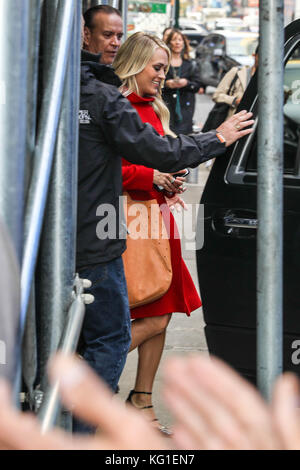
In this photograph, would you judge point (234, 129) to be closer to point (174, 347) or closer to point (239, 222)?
point (239, 222)

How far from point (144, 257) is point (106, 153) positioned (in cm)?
78

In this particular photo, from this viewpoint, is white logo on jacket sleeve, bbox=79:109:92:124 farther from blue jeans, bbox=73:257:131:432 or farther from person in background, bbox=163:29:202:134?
person in background, bbox=163:29:202:134

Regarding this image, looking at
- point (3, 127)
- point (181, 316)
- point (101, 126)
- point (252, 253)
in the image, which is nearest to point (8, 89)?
point (3, 127)

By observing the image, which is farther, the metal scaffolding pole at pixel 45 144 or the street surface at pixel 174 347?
the street surface at pixel 174 347

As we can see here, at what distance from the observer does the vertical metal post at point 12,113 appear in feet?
5.22

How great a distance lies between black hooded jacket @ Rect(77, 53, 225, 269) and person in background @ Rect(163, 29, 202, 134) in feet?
24.4

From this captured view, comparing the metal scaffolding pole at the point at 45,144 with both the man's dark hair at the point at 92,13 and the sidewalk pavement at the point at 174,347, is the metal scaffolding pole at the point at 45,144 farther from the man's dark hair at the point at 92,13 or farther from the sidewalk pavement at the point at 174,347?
the sidewalk pavement at the point at 174,347

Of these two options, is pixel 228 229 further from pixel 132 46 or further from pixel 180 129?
pixel 180 129

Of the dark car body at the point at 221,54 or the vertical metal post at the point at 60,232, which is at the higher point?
the dark car body at the point at 221,54

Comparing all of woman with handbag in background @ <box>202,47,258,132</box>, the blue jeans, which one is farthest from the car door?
woman with handbag in background @ <box>202,47,258,132</box>

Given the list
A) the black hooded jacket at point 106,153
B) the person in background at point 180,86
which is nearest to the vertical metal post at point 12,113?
the black hooded jacket at point 106,153

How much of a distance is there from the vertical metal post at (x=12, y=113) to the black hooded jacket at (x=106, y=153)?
47.9 inches

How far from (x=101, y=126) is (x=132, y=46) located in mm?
899

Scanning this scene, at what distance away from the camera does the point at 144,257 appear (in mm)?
3609
